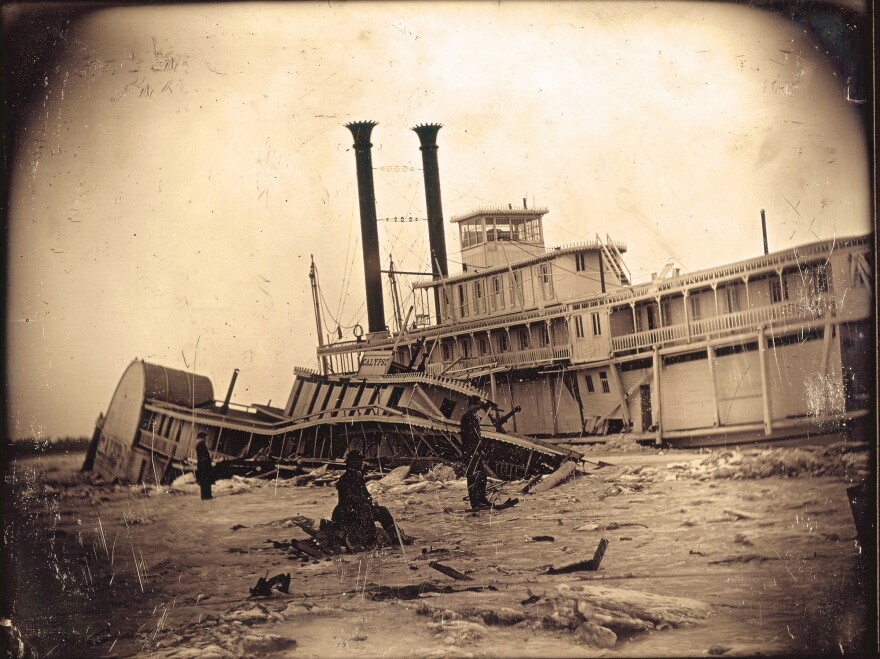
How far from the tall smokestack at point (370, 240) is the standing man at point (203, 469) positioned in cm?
104

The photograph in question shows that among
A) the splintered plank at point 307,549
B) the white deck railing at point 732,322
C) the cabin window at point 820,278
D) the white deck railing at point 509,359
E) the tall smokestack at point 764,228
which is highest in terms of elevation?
the tall smokestack at point 764,228

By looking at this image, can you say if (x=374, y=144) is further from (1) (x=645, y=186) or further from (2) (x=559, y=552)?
(2) (x=559, y=552)

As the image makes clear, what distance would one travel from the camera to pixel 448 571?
4.14 metres

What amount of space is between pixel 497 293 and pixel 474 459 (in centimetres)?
86

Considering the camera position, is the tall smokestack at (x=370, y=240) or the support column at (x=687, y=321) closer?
the support column at (x=687, y=321)

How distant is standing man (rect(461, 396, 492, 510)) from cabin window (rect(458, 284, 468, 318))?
0.52 metres

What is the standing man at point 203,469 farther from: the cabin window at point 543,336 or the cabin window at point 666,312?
the cabin window at point 666,312

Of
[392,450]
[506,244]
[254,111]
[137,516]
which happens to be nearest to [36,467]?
[137,516]

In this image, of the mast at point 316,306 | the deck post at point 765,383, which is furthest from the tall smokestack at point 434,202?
the deck post at point 765,383

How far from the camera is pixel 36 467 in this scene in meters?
4.36

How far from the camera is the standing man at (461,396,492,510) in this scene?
428cm

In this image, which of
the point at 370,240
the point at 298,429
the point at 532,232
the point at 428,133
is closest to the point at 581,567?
the point at 298,429

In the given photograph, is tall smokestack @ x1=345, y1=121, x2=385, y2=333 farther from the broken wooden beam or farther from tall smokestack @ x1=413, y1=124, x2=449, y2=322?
the broken wooden beam

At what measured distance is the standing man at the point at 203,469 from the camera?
436 centimetres
